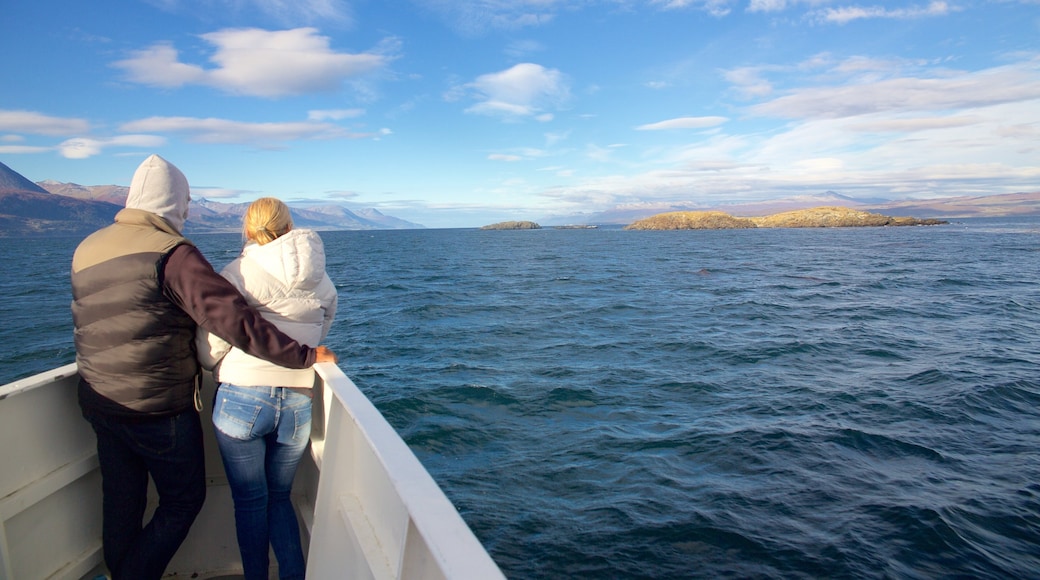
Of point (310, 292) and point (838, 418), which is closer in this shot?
point (310, 292)

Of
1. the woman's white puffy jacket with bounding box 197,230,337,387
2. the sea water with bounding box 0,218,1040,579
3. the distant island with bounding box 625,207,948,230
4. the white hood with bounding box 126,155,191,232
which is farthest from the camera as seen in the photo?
the distant island with bounding box 625,207,948,230

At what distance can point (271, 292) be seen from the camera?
302cm

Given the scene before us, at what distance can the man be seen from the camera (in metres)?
2.69

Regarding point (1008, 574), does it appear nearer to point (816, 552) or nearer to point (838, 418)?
point (816, 552)

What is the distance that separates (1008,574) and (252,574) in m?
6.27

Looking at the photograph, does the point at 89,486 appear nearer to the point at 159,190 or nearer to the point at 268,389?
the point at 268,389

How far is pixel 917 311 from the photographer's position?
1814 cm

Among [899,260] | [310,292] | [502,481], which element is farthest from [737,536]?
[899,260]

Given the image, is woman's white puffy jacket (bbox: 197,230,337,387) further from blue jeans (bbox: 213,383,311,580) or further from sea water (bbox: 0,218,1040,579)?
sea water (bbox: 0,218,1040,579)

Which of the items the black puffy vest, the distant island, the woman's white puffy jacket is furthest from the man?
the distant island

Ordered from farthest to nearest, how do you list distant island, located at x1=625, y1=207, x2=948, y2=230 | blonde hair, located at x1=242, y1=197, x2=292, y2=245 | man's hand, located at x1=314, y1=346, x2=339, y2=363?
1. distant island, located at x1=625, y1=207, x2=948, y2=230
2. man's hand, located at x1=314, y1=346, x2=339, y2=363
3. blonde hair, located at x1=242, y1=197, x2=292, y2=245

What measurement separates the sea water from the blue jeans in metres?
2.67

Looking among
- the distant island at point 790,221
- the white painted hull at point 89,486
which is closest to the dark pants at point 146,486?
the white painted hull at point 89,486

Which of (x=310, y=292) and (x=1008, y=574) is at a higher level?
(x=310, y=292)
